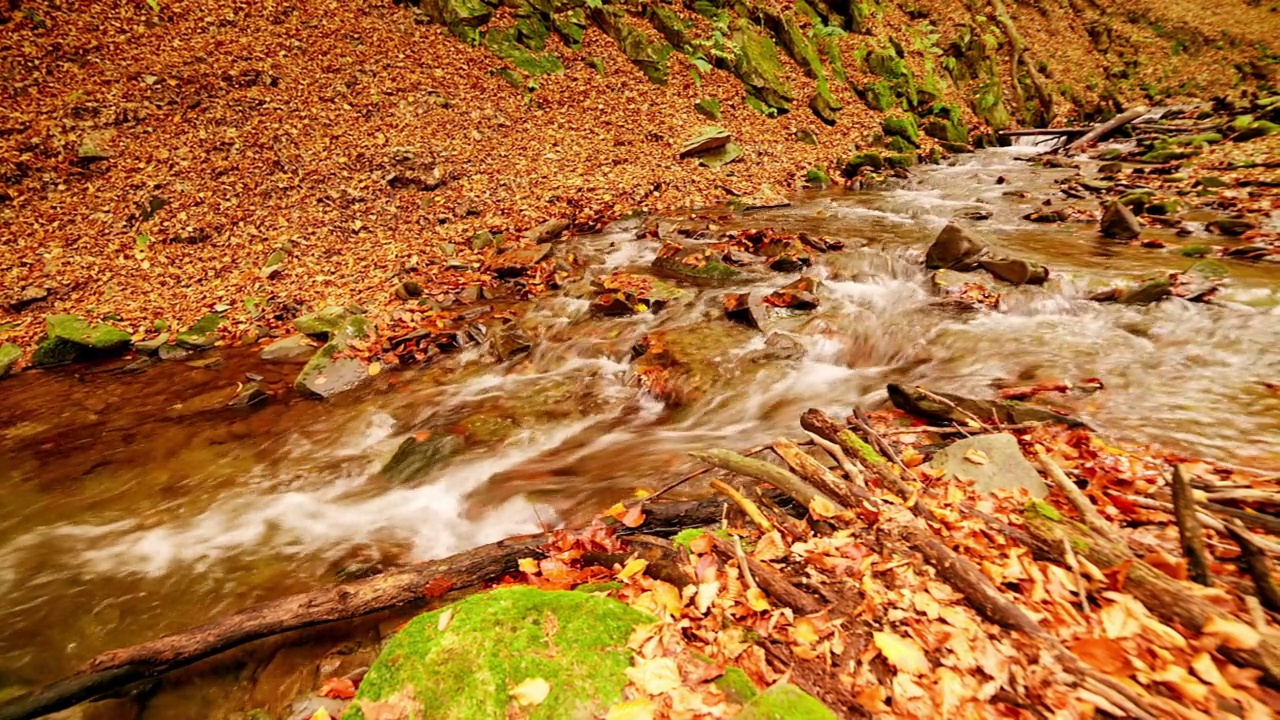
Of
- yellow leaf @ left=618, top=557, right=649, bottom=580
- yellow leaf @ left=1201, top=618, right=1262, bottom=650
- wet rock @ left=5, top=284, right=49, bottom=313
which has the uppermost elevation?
wet rock @ left=5, top=284, right=49, bottom=313

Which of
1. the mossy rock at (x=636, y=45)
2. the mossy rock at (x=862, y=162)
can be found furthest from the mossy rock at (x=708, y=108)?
the mossy rock at (x=862, y=162)

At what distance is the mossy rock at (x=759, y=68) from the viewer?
51.5 ft

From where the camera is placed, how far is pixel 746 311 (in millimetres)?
6887

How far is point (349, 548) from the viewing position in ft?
13.8

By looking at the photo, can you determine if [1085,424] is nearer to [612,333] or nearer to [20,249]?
[612,333]

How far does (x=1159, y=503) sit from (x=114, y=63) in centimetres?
1633

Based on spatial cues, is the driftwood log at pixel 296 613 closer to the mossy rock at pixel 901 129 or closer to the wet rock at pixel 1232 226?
the wet rock at pixel 1232 226

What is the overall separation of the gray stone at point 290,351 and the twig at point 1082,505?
312 inches

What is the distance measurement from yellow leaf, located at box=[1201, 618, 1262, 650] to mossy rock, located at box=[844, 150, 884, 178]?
14225 mm

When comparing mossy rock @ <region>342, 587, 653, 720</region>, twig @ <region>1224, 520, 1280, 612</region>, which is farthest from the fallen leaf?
twig @ <region>1224, 520, 1280, 612</region>

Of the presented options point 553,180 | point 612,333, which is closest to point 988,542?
point 612,333

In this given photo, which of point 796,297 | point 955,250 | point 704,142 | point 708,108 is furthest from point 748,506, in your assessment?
point 708,108

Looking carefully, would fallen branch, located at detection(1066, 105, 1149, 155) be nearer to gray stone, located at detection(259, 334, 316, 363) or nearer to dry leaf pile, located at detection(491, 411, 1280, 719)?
dry leaf pile, located at detection(491, 411, 1280, 719)

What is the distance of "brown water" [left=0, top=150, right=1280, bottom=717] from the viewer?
4008 millimetres
